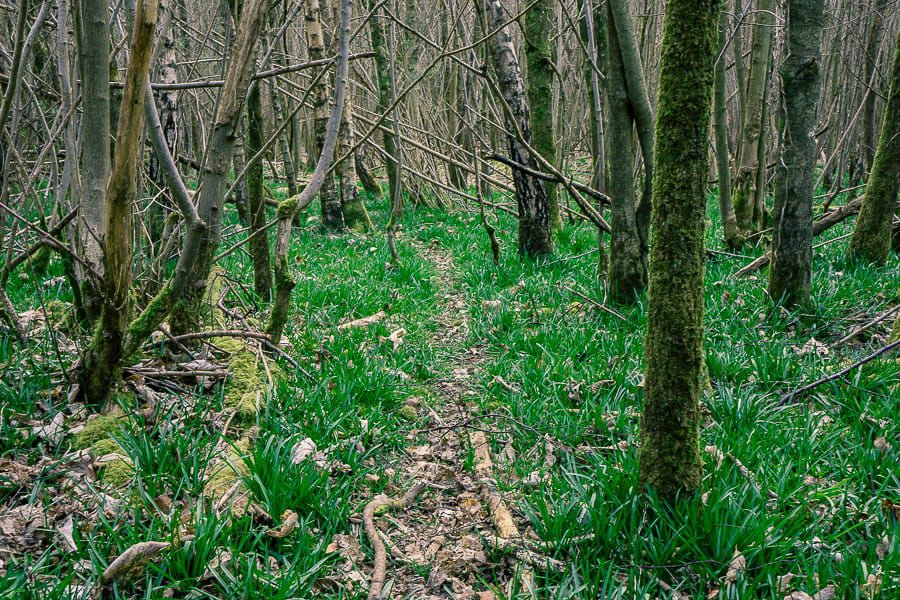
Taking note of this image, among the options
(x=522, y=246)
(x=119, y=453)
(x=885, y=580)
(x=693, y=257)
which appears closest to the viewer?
(x=885, y=580)

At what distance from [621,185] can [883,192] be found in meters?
2.55

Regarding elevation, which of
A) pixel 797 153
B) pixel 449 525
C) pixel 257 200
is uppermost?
pixel 797 153

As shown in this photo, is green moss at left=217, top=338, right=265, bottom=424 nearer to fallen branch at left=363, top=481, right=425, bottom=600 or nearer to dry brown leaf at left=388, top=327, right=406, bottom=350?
fallen branch at left=363, top=481, right=425, bottom=600

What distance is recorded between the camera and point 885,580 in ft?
7.01

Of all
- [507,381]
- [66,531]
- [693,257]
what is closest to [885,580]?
[693,257]

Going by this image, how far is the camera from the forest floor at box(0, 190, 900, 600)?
231 centimetres

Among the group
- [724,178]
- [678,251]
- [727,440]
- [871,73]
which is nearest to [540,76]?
[724,178]

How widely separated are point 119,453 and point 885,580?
121 inches

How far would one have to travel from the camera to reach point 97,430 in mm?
3033

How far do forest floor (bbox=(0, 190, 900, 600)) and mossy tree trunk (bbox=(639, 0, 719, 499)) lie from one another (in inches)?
8.6

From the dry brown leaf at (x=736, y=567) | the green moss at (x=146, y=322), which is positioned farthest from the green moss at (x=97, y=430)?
the dry brown leaf at (x=736, y=567)

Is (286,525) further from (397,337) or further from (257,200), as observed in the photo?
(257,200)

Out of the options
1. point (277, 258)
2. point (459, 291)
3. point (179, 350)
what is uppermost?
point (277, 258)

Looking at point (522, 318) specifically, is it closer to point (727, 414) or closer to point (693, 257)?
A: point (727, 414)
